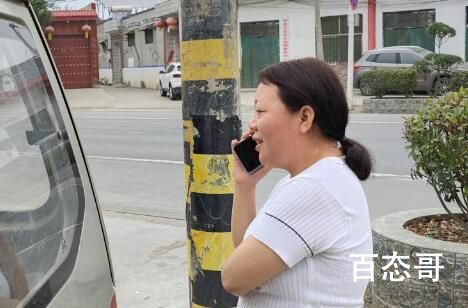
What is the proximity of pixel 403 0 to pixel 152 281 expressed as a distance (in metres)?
24.1

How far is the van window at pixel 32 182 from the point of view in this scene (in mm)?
1731

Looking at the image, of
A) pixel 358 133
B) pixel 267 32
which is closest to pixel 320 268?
pixel 358 133

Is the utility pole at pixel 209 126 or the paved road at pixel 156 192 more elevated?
the utility pole at pixel 209 126

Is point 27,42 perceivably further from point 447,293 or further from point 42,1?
point 42,1

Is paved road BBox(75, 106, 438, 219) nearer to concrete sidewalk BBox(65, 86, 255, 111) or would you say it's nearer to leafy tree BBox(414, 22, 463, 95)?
leafy tree BBox(414, 22, 463, 95)

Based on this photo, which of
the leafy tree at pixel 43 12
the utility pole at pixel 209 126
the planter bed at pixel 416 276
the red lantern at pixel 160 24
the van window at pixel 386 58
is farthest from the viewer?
the red lantern at pixel 160 24

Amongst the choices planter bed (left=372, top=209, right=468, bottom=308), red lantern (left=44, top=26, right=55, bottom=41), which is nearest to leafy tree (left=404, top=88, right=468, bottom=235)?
planter bed (left=372, top=209, right=468, bottom=308)

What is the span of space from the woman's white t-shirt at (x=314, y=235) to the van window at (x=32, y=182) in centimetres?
58

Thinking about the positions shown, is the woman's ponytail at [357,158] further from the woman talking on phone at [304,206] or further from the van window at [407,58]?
the van window at [407,58]

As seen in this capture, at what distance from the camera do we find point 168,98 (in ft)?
90.7

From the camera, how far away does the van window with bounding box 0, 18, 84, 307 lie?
1.73 m

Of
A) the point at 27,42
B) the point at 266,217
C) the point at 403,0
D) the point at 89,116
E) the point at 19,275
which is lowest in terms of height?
the point at 89,116

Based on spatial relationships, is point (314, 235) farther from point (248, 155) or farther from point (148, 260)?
point (148, 260)

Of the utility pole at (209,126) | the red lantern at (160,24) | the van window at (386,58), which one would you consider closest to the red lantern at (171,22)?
the red lantern at (160,24)
